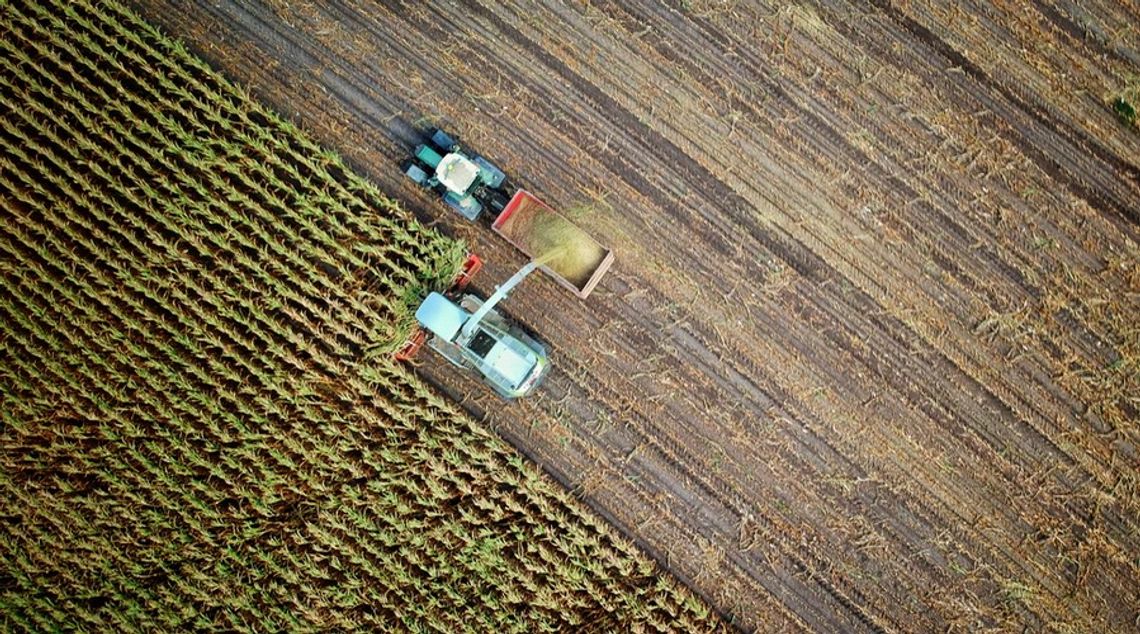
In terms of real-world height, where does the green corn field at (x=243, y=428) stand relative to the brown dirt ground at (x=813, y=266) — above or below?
below

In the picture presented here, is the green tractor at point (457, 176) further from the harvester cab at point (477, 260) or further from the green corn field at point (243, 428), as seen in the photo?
the green corn field at point (243, 428)

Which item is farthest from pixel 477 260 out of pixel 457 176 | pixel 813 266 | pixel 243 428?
pixel 813 266

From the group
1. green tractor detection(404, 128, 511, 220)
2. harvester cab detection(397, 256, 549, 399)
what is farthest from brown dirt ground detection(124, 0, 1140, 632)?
harvester cab detection(397, 256, 549, 399)

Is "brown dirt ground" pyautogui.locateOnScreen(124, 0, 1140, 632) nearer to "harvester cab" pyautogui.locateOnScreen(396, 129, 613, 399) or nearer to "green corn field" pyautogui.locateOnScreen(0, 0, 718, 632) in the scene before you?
"harvester cab" pyautogui.locateOnScreen(396, 129, 613, 399)

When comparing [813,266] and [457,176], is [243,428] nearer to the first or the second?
[457,176]

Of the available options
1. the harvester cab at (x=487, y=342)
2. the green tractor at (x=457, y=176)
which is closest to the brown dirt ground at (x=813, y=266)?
the green tractor at (x=457, y=176)

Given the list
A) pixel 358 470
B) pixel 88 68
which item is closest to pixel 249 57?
pixel 88 68
